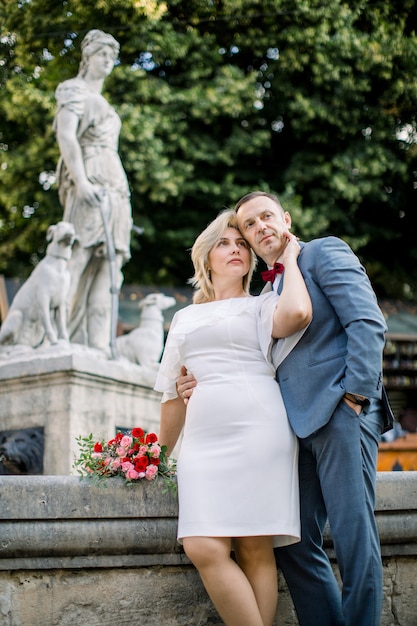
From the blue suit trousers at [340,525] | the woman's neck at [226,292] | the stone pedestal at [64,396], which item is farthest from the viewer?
the stone pedestal at [64,396]

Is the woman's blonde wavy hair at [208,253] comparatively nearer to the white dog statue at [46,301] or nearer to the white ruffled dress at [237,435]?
the white ruffled dress at [237,435]

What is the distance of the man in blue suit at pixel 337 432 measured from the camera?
2865mm

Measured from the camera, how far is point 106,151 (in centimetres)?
803

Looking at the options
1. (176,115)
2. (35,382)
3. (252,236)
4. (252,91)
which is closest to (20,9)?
(176,115)

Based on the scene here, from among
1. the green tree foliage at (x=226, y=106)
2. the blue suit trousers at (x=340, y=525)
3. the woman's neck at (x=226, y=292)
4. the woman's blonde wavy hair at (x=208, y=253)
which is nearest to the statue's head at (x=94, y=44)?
the green tree foliage at (x=226, y=106)

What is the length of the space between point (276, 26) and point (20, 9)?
4413 millimetres

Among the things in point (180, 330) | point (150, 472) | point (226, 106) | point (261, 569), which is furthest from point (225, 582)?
point (226, 106)

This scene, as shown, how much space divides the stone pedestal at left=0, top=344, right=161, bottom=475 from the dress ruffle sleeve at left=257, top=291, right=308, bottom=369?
355 centimetres

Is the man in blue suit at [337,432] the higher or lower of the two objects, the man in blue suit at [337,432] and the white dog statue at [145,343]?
the lower

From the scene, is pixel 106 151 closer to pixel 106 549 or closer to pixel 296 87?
pixel 106 549

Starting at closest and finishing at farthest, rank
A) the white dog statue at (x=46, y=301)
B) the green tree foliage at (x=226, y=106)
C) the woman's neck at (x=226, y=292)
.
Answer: the woman's neck at (x=226, y=292), the white dog statue at (x=46, y=301), the green tree foliage at (x=226, y=106)

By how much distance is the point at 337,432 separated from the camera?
296 centimetres

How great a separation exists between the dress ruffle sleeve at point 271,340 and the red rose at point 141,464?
25.8 inches

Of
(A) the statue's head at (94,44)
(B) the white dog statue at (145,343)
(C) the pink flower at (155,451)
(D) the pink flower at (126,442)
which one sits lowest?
(C) the pink flower at (155,451)
